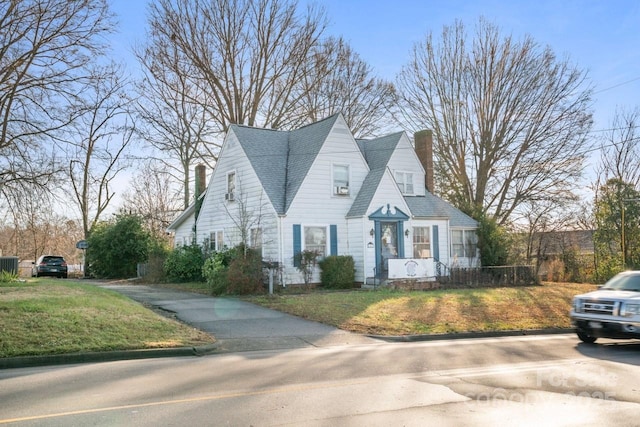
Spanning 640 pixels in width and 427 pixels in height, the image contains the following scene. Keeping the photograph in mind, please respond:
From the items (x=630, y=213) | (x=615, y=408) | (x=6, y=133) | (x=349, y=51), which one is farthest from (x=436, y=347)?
(x=349, y=51)

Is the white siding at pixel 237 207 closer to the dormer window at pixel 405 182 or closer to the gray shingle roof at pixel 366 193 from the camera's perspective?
the gray shingle roof at pixel 366 193

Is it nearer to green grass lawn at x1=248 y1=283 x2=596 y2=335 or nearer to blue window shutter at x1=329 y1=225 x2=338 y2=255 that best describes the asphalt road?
green grass lawn at x1=248 y1=283 x2=596 y2=335

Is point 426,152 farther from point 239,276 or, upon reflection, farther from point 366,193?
point 239,276

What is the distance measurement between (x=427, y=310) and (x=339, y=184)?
1064cm

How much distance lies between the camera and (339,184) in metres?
26.6

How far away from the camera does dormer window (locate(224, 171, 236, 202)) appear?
2805cm

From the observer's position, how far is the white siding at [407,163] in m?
29.3

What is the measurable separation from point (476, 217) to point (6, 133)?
79.5 ft

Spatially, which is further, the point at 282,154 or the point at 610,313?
the point at 282,154

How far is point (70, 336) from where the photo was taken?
1151 centimetres

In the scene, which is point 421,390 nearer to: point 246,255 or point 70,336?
point 70,336

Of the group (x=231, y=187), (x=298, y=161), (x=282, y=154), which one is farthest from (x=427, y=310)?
(x=231, y=187)

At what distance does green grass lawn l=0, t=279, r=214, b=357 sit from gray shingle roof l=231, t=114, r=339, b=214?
1142cm

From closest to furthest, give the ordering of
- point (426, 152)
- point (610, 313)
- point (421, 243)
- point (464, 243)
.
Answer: point (610, 313) < point (421, 243) < point (464, 243) < point (426, 152)
